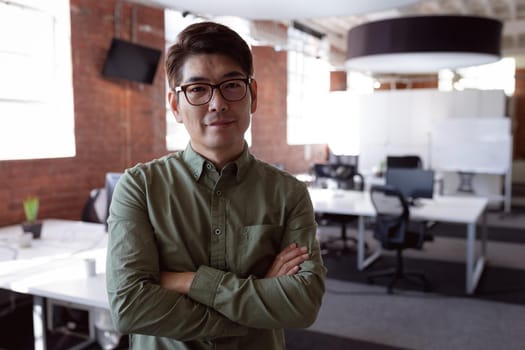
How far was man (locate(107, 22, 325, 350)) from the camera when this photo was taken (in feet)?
4.48

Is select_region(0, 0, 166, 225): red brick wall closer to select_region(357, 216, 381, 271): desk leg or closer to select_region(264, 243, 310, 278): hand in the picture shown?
select_region(357, 216, 381, 271): desk leg

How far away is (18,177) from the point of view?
4.61 meters

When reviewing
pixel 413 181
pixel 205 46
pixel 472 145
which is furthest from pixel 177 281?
pixel 472 145

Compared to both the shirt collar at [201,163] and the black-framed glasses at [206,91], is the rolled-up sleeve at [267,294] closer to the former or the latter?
the shirt collar at [201,163]

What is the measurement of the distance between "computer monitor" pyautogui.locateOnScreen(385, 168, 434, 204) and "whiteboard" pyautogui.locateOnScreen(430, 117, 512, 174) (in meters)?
4.52

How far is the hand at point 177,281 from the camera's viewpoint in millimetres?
1396

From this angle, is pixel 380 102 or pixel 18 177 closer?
pixel 18 177

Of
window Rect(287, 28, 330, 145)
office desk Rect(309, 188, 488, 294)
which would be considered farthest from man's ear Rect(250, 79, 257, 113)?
window Rect(287, 28, 330, 145)

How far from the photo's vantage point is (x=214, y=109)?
134cm

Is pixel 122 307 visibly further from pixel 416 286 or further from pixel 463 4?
pixel 463 4

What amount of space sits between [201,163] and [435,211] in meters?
4.08

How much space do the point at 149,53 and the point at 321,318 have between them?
12.5 ft

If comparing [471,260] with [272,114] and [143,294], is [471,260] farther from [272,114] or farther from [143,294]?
[272,114]

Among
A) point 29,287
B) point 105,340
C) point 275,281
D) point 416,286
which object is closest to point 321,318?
point 416,286
